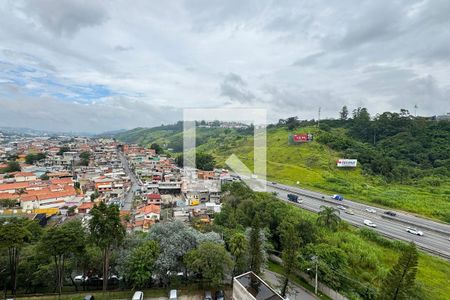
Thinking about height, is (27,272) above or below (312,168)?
below

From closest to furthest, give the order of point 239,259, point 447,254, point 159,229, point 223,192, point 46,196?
point 239,259 → point 159,229 → point 447,254 → point 46,196 → point 223,192

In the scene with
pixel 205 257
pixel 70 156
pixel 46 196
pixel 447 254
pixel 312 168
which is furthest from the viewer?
pixel 70 156

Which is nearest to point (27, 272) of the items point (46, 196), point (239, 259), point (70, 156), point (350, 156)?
point (239, 259)

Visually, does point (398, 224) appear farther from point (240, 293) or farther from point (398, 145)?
point (398, 145)

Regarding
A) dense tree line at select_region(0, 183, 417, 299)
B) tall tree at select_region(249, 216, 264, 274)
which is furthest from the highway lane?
tall tree at select_region(249, 216, 264, 274)

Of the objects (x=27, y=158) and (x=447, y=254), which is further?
(x=27, y=158)

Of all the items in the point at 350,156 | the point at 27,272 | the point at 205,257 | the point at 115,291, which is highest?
the point at 350,156

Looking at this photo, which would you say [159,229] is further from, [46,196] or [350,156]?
[350,156]

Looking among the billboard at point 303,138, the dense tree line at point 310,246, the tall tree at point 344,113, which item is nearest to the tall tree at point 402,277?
the dense tree line at point 310,246
